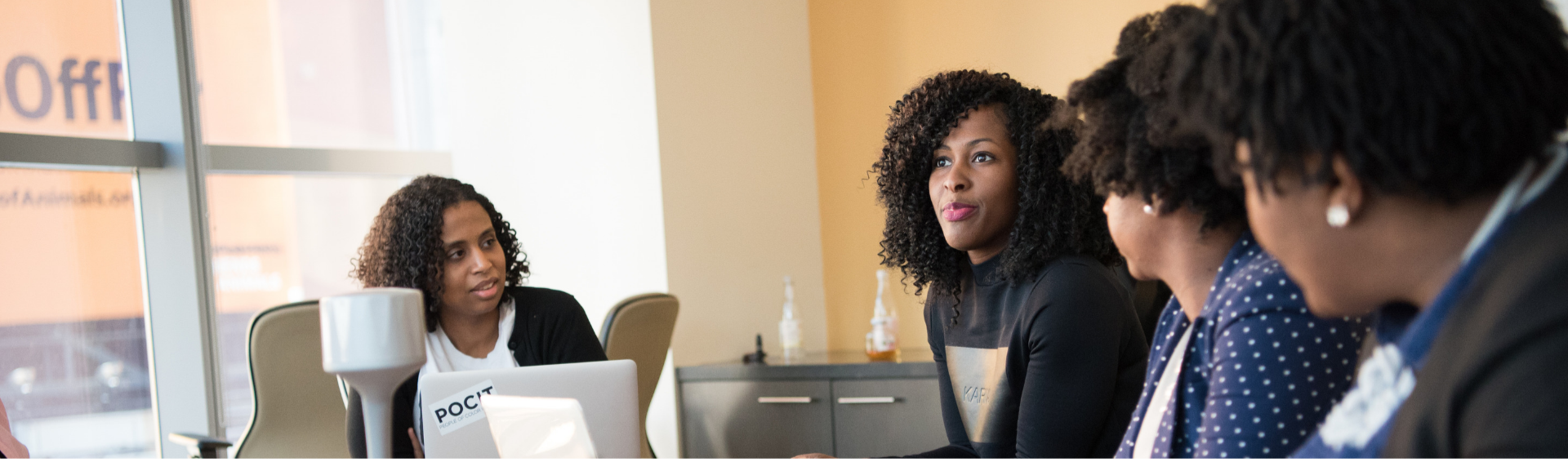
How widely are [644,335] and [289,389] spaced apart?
947 mm

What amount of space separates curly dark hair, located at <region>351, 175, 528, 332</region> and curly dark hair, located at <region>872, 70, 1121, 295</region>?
1053 millimetres

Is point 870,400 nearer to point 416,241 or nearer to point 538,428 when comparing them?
point 416,241

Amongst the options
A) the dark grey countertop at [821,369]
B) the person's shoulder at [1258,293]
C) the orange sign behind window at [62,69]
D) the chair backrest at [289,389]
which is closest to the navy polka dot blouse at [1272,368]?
the person's shoulder at [1258,293]

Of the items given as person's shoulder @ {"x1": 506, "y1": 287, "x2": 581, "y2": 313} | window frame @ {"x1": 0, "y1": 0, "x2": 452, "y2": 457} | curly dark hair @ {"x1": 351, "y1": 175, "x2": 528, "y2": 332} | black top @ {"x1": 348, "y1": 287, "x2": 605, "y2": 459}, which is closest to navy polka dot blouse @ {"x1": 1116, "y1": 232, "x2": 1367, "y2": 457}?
black top @ {"x1": 348, "y1": 287, "x2": 605, "y2": 459}

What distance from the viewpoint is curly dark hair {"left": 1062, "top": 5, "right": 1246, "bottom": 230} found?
1.00 m

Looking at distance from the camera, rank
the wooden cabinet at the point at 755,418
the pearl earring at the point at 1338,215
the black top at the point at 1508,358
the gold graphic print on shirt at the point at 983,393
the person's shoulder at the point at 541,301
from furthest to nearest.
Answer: the wooden cabinet at the point at 755,418
the person's shoulder at the point at 541,301
the gold graphic print on shirt at the point at 983,393
the pearl earring at the point at 1338,215
the black top at the point at 1508,358

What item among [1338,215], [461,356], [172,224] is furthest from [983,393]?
[172,224]

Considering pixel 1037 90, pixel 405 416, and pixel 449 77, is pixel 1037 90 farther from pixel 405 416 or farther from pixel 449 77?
pixel 449 77

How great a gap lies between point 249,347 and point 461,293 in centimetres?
75

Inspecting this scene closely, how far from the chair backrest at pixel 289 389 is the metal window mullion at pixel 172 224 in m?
0.71

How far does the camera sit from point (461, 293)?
238cm

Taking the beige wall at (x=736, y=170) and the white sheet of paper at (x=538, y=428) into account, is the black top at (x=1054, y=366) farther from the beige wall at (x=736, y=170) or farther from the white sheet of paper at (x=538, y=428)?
the beige wall at (x=736, y=170)

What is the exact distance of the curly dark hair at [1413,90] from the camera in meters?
0.62

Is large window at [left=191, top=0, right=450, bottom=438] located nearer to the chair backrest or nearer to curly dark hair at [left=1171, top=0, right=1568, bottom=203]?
the chair backrest
